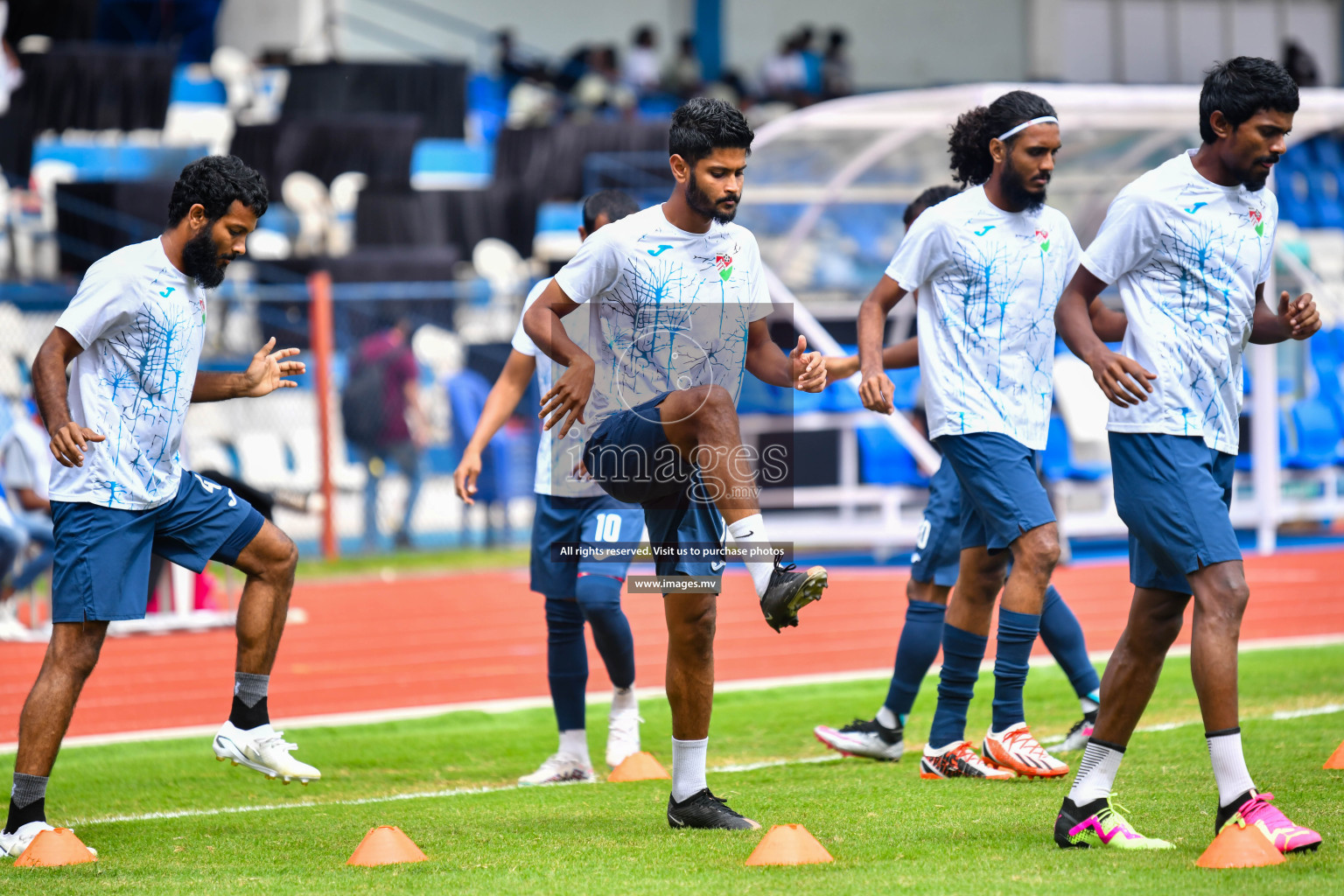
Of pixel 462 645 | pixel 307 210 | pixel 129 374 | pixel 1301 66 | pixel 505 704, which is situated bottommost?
pixel 462 645

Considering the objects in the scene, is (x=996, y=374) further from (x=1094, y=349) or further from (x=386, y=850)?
(x=386, y=850)

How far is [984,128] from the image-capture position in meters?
5.27

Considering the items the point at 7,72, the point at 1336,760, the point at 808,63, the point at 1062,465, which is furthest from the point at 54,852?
the point at 808,63

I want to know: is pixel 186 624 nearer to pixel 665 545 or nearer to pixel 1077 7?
pixel 665 545

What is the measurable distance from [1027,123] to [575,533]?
7.19ft

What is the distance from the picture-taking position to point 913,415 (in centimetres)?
1280

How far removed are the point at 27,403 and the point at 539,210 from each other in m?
8.24

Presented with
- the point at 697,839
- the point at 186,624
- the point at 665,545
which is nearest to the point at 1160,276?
the point at 665,545

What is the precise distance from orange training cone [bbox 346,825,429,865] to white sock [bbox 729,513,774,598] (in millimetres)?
1186

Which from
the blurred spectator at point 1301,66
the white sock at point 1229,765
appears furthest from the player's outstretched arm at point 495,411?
the blurred spectator at point 1301,66

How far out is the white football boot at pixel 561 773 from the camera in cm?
573

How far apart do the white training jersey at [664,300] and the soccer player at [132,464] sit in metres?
1.12

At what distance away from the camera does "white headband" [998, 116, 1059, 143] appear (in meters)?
5.13

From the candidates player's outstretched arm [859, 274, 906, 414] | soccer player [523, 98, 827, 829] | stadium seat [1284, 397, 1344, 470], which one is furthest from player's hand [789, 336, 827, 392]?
stadium seat [1284, 397, 1344, 470]
